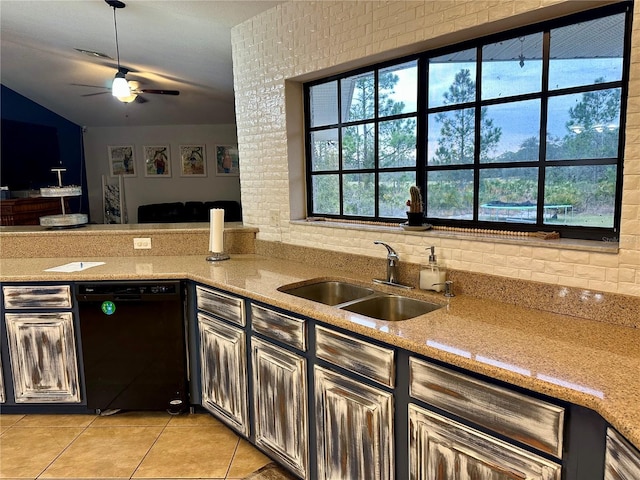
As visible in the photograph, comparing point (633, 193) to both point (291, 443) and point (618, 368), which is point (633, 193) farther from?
point (291, 443)

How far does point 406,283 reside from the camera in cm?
225

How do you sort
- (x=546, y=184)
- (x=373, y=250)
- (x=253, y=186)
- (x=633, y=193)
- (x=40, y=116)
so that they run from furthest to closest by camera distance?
(x=40, y=116) → (x=253, y=186) → (x=373, y=250) → (x=546, y=184) → (x=633, y=193)

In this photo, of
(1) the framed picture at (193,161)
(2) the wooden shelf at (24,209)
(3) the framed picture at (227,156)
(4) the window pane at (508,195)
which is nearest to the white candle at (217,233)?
(4) the window pane at (508,195)

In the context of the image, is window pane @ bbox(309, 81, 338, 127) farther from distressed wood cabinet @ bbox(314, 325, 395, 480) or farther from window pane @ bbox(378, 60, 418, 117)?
distressed wood cabinet @ bbox(314, 325, 395, 480)

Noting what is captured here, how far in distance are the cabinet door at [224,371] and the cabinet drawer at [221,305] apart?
5 centimetres

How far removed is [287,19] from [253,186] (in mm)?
1087

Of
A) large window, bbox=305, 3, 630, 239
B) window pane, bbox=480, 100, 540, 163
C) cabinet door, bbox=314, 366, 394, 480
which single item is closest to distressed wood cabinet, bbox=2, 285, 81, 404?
cabinet door, bbox=314, 366, 394, 480

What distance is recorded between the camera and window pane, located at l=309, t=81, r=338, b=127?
9.20 feet

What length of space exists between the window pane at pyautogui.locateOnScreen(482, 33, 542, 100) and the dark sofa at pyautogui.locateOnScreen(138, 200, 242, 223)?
A: 6.80 meters

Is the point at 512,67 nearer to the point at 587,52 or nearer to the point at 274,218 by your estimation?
the point at 587,52

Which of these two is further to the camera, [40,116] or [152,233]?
[40,116]

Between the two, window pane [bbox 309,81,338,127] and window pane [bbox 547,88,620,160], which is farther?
window pane [bbox 309,81,338,127]

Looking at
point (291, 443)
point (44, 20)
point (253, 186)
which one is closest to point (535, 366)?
point (291, 443)

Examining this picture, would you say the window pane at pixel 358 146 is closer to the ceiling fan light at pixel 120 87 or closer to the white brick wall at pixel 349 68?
the white brick wall at pixel 349 68
